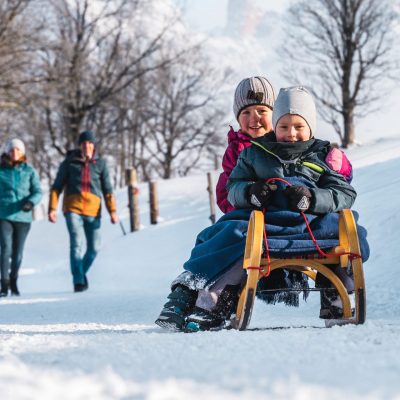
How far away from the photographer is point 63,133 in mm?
26844

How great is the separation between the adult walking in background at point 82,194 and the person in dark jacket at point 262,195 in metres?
4.16

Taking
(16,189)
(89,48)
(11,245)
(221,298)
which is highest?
(89,48)

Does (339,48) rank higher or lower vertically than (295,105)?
higher

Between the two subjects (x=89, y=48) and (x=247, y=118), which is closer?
(x=247, y=118)

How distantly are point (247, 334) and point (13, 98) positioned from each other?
A: 15.5m

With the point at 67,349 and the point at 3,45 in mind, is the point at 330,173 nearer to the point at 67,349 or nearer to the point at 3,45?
the point at 67,349

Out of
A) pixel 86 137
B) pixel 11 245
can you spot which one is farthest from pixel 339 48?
pixel 11 245

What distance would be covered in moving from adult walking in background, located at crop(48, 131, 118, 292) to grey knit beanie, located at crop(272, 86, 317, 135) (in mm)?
4380

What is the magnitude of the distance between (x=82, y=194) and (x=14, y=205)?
2.71ft

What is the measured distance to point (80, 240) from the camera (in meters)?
7.52

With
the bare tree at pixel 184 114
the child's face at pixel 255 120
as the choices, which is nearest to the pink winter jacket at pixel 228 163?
the child's face at pixel 255 120

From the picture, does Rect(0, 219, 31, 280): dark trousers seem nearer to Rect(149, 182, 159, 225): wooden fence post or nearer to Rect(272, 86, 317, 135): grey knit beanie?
Rect(272, 86, 317, 135): grey knit beanie

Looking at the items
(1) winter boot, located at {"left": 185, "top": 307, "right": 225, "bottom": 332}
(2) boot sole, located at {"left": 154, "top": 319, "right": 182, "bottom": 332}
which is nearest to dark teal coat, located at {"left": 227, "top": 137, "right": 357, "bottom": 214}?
(1) winter boot, located at {"left": 185, "top": 307, "right": 225, "bottom": 332}

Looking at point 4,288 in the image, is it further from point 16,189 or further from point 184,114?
point 184,114
